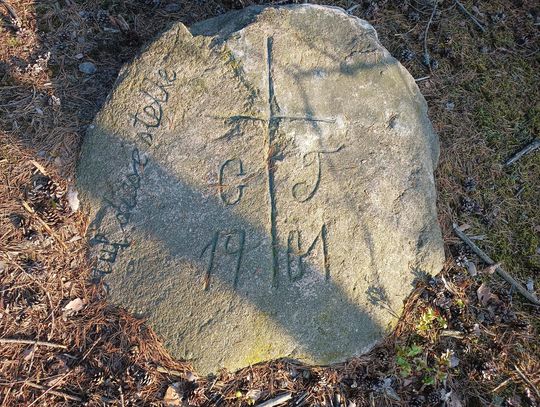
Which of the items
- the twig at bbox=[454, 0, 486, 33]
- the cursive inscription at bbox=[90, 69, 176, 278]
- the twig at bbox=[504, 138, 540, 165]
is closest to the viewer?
the cursive inscription at bbox=[90, 69, 176, 278]

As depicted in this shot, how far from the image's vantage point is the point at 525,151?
339 cm

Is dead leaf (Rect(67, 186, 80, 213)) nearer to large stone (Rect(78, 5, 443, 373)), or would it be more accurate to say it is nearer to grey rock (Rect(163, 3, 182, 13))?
large stone (Rect(78, 5, 443, 373))

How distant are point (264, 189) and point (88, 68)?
163 cm

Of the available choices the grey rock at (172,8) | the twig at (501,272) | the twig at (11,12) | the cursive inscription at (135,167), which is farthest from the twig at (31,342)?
the twig at (501,272)

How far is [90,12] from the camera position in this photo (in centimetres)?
340

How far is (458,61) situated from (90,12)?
285cm

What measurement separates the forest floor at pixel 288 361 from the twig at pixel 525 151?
0.16ft

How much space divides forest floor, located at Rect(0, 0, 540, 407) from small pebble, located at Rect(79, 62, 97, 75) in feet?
0.13

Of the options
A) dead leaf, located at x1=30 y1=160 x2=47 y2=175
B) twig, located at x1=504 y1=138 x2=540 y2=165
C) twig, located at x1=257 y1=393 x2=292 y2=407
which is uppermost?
dead leaf, located at x1=30 y1=160 x2=47 y2=175

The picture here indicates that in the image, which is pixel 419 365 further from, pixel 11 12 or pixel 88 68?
pixel 11 12

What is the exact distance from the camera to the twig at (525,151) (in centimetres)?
337

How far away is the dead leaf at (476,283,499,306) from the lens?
2.97 meters

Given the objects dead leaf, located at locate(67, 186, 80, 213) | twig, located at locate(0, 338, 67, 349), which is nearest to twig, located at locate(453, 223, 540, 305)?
dead leaf, located at locate(67, 186, 80, 213)

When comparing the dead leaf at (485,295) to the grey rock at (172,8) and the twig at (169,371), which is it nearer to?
the twig at (169,371)
